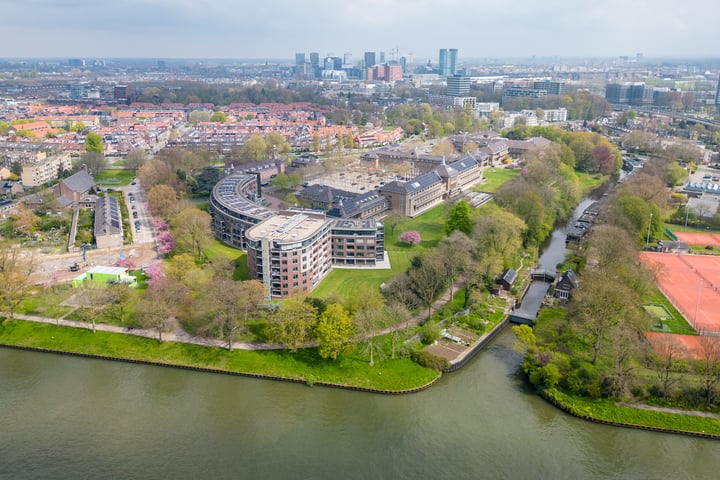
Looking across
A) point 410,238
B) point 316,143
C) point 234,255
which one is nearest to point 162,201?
point 234,255

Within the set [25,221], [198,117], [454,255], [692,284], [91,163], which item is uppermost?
[198,117]

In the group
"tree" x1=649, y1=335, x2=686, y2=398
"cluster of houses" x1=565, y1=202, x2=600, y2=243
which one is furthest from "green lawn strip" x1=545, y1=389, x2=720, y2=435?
"cluster of houses" x1=565, y1=202, x2=600, y2=243

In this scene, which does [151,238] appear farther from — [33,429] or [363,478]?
[363,478]

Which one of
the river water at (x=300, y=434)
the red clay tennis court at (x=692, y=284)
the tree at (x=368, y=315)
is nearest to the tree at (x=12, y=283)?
the river water at (x=300, y=434)

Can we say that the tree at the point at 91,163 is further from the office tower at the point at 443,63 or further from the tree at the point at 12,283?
the office tower at the point at 443,63

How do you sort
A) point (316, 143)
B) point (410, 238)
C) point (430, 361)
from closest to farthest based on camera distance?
point (430, 361), point (410, 238), point (316, 143)

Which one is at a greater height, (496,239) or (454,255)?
(496,239)

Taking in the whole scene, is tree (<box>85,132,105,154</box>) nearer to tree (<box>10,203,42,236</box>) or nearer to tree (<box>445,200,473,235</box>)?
tree (<box>10,203,42,236</box>)

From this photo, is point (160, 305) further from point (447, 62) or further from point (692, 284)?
point (447, 62)
